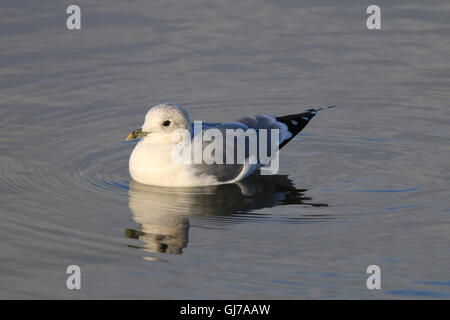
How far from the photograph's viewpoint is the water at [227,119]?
8.41 m

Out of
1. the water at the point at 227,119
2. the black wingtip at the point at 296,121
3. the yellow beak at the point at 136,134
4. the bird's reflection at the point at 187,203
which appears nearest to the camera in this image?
the water at the point at 227,119

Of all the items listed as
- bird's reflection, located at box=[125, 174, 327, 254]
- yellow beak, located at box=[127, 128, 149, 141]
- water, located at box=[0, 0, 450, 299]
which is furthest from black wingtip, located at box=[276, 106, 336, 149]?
yellow beak, located at box=[127, 128, 149, 141]

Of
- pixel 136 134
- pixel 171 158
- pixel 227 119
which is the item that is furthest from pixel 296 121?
pixel 136 134

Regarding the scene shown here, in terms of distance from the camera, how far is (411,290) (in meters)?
8.00

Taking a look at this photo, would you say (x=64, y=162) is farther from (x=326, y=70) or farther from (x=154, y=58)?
(x=326, y=70)

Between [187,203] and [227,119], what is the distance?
2601 mm

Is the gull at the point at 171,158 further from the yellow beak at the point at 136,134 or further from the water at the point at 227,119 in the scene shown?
the water at the point at 227,119

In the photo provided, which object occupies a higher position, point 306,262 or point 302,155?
point 302,155

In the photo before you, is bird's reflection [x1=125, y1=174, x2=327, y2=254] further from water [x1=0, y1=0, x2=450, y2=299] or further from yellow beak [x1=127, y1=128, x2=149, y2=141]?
yellow beak [x1=127, y1=128, x2=149, y2=141]

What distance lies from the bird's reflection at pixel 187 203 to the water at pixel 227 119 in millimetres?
29

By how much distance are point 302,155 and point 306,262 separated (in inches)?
126

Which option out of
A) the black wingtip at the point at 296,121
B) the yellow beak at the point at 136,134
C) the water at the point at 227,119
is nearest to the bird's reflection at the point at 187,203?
the water at the point at 227,119

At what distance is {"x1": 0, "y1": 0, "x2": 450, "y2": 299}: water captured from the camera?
8.41 m
